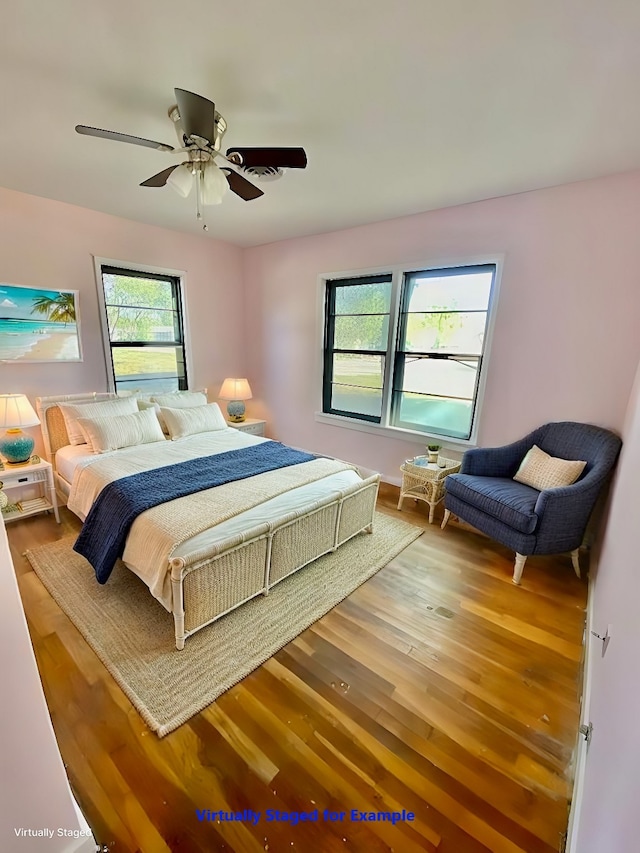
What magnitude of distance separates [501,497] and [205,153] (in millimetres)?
2718

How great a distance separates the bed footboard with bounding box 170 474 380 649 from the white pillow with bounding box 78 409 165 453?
178 cm

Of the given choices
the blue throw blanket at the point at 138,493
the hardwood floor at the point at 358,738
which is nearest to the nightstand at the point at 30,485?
the blue throw blanket at the point at 138,493

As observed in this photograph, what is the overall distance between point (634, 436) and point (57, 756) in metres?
2.76

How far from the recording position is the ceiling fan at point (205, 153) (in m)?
1.52

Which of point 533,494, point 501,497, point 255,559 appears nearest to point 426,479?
point 501,497

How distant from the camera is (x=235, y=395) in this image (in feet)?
14.5

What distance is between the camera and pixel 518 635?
197 centimetres

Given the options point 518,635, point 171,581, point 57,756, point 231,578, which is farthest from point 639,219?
point 57,756

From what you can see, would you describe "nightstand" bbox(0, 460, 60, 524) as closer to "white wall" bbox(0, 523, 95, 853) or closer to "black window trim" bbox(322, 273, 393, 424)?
"white wall" bbox(0, 523, 95, 853)

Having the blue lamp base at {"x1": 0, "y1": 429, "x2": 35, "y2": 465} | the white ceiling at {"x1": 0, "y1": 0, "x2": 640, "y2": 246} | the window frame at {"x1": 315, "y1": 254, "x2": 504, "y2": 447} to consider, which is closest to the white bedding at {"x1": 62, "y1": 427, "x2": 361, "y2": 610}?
the blue lamp base at {"x1": 0, "y1": 429, "x2": 35, "y2": 465}

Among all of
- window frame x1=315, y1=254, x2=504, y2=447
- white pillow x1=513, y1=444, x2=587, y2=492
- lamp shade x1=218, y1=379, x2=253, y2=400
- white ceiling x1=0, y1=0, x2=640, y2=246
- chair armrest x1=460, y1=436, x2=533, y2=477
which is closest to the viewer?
white ceiling x1=0, y1=0, x2=640, y2=246

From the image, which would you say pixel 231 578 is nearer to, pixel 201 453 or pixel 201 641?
pixel 201 641

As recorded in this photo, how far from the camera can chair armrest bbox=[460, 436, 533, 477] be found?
2936mm

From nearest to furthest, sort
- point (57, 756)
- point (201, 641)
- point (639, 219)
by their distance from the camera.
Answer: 1. point (57, 756)
2. point (201, 641)
3. point (639, 219)
